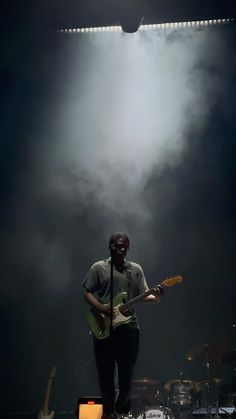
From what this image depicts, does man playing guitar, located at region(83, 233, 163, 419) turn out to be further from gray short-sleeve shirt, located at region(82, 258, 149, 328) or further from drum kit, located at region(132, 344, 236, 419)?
drum kit, located at region(132, 344, 236, 419)

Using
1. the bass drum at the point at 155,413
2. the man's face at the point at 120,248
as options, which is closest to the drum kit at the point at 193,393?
the bass drum at the point at 155,413

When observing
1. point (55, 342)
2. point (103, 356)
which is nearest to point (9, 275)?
point (55, 342)

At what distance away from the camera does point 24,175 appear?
8.58 m

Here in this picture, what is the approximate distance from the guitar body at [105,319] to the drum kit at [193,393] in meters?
2.63

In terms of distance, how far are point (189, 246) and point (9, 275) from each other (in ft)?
10.9

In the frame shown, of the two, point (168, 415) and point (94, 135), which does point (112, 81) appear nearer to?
point (94, 135)

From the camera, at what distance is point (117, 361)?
3.82 meters

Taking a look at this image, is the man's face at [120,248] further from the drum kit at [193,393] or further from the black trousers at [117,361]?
the drum kit at [193,393]

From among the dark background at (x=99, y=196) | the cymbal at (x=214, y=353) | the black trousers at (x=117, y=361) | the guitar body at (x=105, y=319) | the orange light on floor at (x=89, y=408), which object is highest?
the dark background at (x=99, y=196)

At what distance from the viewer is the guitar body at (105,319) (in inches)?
150

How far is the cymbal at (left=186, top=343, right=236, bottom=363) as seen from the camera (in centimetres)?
621

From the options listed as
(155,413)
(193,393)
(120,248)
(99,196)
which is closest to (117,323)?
(120,248)

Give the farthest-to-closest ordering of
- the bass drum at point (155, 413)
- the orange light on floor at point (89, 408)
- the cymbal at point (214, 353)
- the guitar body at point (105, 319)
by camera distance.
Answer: the cymbal at point (214, 353) → the bass drum at point (155, 413) → the guitar body at point (105, 319) → the orange light on floor at point (89, 408)

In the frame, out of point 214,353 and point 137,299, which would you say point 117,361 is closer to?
point 137,299
